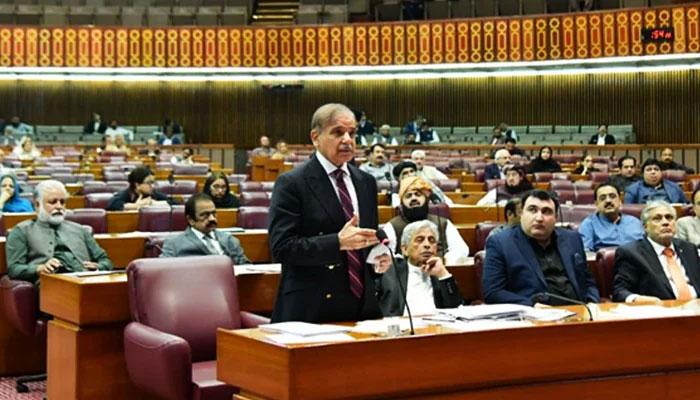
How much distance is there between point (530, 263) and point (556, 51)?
630 inches

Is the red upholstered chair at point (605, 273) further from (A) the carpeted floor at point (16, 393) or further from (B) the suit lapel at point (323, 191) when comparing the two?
(A) the carpeted floor at point (16, 393)

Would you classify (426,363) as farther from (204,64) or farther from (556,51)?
(204,64)

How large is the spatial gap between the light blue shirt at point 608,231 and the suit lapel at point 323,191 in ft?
12.3

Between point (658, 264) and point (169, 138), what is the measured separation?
18077 millimetres

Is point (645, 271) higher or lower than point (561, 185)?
lower

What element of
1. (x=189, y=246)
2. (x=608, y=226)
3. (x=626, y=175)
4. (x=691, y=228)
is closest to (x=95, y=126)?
(x=626, y=175)

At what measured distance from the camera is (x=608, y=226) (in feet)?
24.1

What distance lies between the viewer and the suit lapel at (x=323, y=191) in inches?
151

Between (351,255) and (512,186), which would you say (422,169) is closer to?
(512,186)

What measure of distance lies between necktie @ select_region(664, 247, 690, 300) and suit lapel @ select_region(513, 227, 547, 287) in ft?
2.81

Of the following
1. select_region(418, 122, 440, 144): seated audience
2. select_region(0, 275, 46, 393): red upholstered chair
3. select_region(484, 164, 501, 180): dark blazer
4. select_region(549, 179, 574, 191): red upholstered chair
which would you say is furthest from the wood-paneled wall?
select_region(0, 275, 46, 393): red upholstered chair

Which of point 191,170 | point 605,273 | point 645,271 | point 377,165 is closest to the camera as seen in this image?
point 645,271

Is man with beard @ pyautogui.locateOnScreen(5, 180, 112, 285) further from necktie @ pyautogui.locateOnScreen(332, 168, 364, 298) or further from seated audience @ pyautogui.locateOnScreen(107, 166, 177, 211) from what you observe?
seated audience @ pyautogui.locateOnScreen(107, 166, 177, 211)

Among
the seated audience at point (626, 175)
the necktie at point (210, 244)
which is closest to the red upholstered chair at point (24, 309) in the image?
the necktie at point (210, 244)
